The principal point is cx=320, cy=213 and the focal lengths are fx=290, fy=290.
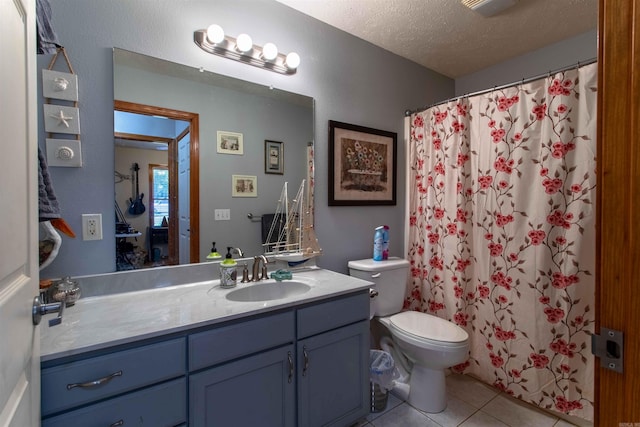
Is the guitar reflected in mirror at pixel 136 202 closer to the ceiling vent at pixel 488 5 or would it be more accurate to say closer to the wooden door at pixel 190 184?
the wooden door at pixel 190 184

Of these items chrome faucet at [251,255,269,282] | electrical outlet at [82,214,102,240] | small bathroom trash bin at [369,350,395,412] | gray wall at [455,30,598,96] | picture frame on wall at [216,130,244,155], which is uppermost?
gray wall at [455,30,598,96]

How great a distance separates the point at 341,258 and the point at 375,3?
160 cm

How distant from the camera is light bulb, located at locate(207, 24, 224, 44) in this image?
144cm

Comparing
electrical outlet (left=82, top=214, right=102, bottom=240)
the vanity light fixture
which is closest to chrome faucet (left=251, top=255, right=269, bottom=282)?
electrical outlet (left=82, top=214, right=102, bottom=240)

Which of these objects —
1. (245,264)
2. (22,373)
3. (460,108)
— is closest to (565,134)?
(460,108)

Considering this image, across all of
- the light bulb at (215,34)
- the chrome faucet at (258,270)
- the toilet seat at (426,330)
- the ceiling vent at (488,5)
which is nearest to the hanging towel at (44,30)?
the light bulb at (215,34)

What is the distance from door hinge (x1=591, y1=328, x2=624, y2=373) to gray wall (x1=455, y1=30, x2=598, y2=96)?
197cm

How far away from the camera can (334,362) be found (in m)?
1.43

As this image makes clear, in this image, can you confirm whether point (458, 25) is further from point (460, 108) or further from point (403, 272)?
point (403, 272)

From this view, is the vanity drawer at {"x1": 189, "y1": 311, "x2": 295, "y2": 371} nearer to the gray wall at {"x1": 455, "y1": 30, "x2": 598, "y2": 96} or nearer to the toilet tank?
the toilet tank

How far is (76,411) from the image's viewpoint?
843mm

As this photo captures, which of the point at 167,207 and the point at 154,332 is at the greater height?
the point at 167,207

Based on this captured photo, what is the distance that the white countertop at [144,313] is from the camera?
2.91ft

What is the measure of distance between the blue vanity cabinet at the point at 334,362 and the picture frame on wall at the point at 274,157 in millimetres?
847
